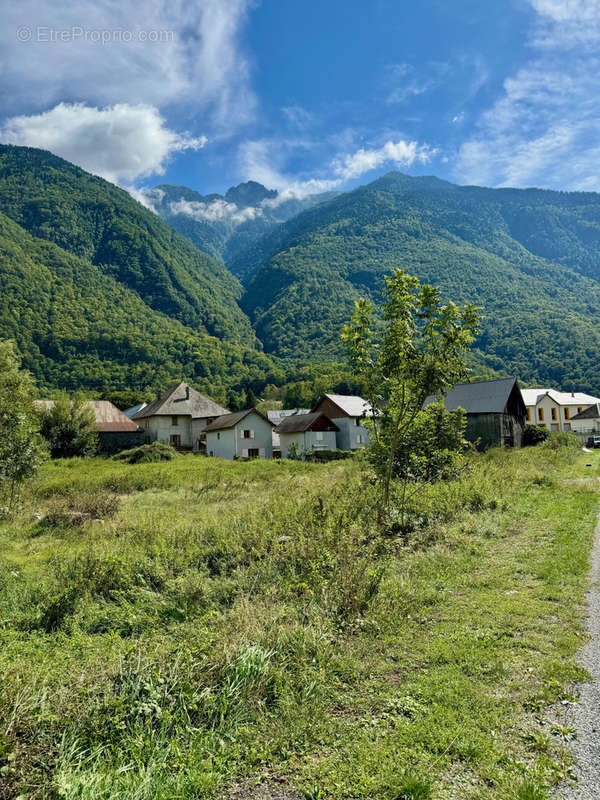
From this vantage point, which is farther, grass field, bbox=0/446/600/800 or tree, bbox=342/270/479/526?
tree, bbox=342/270/479/526

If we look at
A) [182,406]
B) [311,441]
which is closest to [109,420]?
[182,406]

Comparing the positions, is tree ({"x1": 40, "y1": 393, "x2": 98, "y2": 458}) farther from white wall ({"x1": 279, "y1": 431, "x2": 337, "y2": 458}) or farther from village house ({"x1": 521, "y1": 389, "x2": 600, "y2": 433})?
village house ({"x1": 521, "y1": 389, "x2": 600, "y2": 433})

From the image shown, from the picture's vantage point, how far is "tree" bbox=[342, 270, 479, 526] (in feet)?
30.0

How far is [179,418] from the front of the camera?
57.5 meters

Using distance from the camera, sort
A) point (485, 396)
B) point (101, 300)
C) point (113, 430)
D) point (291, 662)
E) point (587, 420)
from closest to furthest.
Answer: point (291, 662)
point (485, 396)
point (113, 430)
point (587, 420)
point (101, 300)

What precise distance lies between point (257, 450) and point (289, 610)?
44.6 meters

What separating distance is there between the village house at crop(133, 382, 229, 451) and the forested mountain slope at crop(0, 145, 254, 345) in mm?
101687

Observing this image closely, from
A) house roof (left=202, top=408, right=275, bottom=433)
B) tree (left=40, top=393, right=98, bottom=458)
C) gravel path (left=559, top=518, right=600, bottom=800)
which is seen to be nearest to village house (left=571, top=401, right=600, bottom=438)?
house roof (left=202, top=408, right=275, bottom=433)

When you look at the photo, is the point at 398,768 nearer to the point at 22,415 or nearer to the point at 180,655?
the point at 180,655

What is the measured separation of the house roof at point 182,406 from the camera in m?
56.8

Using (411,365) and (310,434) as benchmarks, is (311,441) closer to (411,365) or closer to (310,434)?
(310,434)

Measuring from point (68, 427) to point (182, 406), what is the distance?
50.8 ft

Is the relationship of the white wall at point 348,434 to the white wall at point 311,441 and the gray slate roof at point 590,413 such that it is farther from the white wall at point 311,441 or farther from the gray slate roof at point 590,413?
the gray slate roof at point 590,413

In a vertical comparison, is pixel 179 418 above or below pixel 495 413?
above
